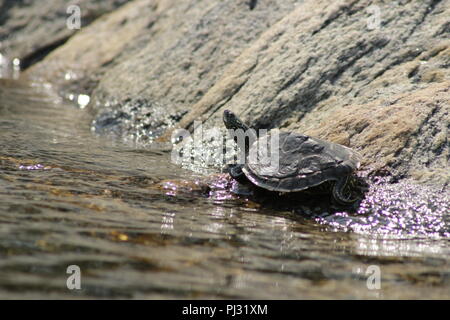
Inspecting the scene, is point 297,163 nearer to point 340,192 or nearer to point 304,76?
point 340,192

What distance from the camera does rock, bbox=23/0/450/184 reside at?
577 cm

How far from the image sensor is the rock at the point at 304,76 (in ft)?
18.9

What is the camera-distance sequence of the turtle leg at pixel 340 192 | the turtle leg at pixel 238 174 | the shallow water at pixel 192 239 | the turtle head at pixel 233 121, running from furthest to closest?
1. the turtle head at pixel 233 121
2. the turtle leg at pixel 238 174
3. the turtle leg at pixel 340 192
4. the shallow water at pixel 192 239

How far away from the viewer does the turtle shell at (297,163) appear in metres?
5.19

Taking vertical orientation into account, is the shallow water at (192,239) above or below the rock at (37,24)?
below

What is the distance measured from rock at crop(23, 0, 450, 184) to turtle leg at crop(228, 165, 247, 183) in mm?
1020

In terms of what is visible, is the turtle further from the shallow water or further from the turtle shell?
the shallow water

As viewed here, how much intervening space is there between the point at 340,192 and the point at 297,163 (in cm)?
45

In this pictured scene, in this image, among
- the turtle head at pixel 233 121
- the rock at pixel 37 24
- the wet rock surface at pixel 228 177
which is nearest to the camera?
the wet rock surface at pixel 228 177

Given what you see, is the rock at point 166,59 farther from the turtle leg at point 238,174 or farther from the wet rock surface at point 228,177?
the turtle leg at point 238,174

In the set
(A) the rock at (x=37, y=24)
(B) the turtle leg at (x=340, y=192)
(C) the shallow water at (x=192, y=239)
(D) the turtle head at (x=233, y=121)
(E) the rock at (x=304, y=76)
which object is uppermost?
(A) the rock at (x=37, y=24)

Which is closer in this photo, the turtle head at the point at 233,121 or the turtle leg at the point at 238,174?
the turtle leg at the point at 238,174

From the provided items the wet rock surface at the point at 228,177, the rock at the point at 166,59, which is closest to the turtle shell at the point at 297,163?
the wet rock surface at the point at 228,177

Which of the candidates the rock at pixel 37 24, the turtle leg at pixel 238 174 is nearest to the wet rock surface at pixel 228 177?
the turtle leg at pixel 238 174
